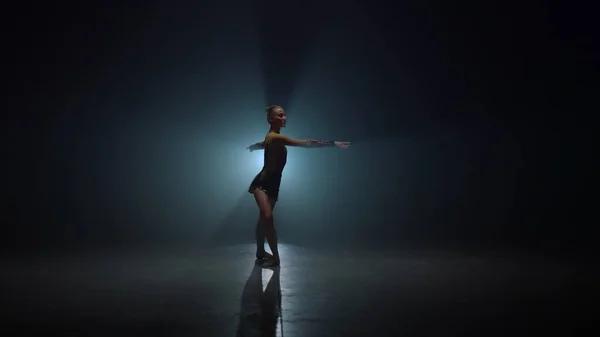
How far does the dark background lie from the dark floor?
127 centimetres

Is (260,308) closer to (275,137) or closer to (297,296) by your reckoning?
(297,296)

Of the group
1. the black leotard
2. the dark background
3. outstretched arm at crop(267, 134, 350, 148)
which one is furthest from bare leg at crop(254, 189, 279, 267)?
the dark background

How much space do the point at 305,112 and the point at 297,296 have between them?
2.53m

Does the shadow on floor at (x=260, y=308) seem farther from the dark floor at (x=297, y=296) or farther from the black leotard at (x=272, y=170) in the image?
the black leotard at (x=272, y=170)

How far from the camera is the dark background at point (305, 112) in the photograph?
14.3 ft

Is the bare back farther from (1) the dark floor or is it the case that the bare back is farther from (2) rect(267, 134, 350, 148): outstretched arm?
(1) the dark floor

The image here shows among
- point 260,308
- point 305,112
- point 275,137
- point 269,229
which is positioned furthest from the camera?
point 305,112

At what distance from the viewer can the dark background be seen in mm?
4348

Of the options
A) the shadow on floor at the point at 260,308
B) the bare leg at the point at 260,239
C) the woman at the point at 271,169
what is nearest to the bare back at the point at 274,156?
the woman at the point at 271,169

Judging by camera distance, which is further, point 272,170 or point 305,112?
point 305,112

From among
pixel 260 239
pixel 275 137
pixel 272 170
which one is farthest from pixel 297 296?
pixel 275 137

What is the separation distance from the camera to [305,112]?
447 centimetres

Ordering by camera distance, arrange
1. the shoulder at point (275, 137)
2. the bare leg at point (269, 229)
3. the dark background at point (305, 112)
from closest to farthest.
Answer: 1. the bare leg at point (269, 229)
2. the shoulder at point (275, 137)
3. the dark background at point (305, 112)

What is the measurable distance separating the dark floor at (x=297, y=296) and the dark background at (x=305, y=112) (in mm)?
1269
